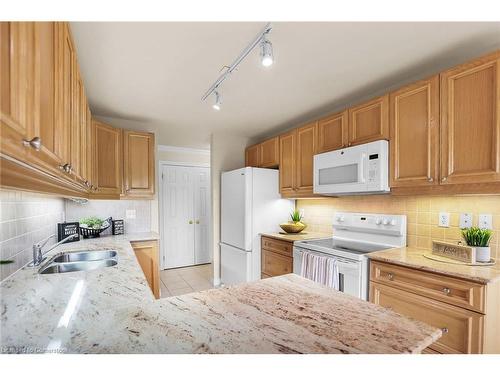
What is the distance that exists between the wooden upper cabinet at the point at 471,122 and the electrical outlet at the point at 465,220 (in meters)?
0.40

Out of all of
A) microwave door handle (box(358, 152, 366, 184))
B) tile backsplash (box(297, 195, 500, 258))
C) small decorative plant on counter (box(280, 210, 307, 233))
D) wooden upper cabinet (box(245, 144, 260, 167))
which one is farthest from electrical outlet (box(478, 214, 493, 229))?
wooden upper cabinet (box(245, 144, 260, 167))

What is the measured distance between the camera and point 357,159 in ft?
7.20

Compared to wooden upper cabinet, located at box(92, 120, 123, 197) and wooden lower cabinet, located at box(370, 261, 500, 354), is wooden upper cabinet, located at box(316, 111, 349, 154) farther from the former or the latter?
wooden upper cabinet, located at box(92, 120, 123, 197)

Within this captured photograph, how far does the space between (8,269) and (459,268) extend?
257 cm

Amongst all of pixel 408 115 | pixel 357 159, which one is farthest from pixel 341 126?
pixel 408 115

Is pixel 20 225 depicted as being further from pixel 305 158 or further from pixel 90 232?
pixel 305 158

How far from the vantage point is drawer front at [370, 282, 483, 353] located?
1.40 m

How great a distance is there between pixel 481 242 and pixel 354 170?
98 centimetres

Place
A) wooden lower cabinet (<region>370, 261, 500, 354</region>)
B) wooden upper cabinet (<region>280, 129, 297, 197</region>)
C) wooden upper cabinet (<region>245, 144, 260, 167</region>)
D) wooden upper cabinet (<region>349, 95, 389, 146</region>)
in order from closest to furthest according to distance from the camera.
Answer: wooden lower cabinet (<region>370, 261, 500, 354</region>) < wooden upper cabinet (<region>349, 95, 389, 146</region>) < wooden upper cabinet (<region>280, 129, 297, 197</region>) < wooden upper cabinet (<region>245, 144, 260, 167</region>)

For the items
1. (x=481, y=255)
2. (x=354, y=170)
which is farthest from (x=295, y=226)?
(x=481, y=255)

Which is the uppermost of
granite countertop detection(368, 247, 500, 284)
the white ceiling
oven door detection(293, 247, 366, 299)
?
the white ceiling

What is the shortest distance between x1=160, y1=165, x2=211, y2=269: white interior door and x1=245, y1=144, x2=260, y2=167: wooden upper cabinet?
1.32 m

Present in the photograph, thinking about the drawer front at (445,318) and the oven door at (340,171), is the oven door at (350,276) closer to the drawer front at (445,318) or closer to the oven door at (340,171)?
the drawer front at (445,318)
